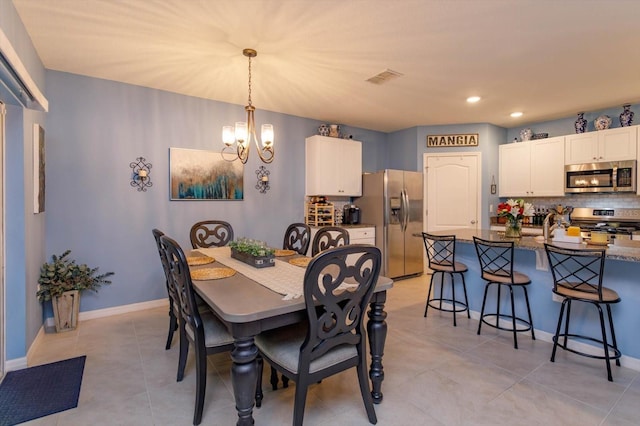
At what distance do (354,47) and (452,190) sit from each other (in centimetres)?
351

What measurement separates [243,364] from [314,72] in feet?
9.13

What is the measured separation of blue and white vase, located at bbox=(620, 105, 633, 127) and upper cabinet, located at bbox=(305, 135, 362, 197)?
11.5ft

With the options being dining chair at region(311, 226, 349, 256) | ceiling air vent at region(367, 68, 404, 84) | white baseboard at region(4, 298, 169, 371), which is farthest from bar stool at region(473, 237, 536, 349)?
white baseboard at region(4, 298, 169, 371)

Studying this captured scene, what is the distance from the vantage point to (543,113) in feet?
15.5

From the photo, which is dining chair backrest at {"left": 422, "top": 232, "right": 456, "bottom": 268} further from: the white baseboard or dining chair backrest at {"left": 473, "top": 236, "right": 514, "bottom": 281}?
the white baseboard

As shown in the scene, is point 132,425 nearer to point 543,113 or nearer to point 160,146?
point 160,146

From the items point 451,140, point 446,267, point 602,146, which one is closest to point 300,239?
point 446,267

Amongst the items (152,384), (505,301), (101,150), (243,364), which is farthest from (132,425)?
(505,301)

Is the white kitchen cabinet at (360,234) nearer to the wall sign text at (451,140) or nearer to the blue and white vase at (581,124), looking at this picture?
the wall sign text at (451,140)

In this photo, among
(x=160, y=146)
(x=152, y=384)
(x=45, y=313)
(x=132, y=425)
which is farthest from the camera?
(x=160, y=146)

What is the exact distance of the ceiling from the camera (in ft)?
7.32

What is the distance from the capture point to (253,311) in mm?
1490

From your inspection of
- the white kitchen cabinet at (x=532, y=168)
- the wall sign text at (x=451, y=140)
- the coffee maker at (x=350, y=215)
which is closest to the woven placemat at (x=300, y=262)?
the coffee maker at (x=350, y=215)

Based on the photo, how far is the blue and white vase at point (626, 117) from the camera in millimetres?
4203
